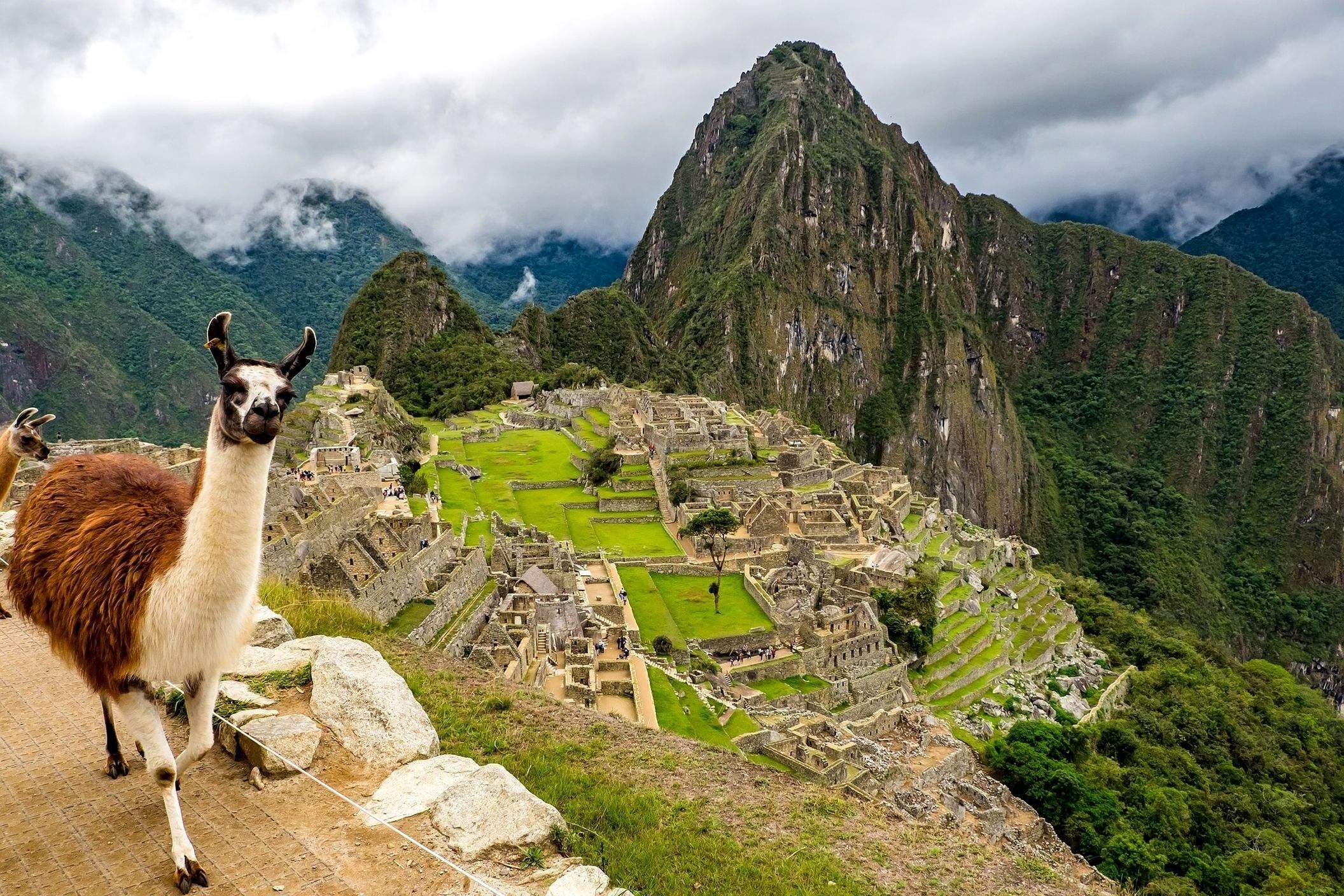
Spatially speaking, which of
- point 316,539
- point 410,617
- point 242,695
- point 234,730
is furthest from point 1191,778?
point 234,730

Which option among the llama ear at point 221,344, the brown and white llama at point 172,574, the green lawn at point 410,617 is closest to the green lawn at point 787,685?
the green lawn at point 410,617

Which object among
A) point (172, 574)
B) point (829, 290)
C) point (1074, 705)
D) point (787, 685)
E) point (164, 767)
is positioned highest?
point (829, 290)

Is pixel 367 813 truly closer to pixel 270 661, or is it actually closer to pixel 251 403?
pixel 251 403

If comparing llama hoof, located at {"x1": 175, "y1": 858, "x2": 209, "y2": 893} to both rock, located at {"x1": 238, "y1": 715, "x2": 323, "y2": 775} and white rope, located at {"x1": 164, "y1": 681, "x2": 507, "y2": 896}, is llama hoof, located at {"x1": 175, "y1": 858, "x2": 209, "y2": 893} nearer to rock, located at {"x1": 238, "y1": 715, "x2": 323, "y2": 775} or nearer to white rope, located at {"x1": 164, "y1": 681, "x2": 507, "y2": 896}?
white rope, located at {"x1": 164, "y1": 681, "x2": 507, "y2": 896}

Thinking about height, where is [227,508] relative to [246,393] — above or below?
below


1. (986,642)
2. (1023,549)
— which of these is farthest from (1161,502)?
(986,642)

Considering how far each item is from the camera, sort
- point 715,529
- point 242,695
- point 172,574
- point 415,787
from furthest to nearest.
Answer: point 715,529, point 242,695, point 415,787, point 172,574

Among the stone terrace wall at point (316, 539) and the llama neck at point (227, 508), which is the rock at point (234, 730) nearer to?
the llama neck at point (227, 508)
